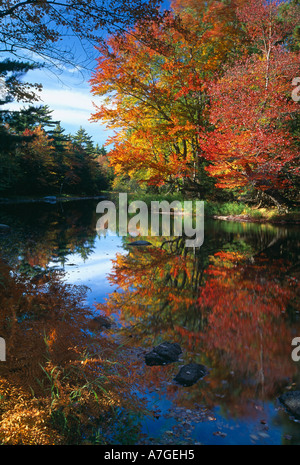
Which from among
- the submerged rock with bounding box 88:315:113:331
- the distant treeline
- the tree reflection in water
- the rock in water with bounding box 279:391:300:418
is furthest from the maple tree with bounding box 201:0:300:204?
the distant treeline

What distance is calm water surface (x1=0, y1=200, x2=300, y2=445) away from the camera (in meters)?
2.65

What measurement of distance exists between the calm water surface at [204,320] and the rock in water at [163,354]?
81mm

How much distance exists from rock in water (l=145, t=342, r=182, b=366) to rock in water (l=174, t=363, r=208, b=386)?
0.87ft

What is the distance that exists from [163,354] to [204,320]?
4.47ft

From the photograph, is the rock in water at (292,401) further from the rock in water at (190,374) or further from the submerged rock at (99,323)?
the submerged rock at (99,323)

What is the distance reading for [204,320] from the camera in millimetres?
4730

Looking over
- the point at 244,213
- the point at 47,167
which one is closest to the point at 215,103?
the point at 244,213

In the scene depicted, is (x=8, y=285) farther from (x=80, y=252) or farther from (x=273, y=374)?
(x=80, y=252)

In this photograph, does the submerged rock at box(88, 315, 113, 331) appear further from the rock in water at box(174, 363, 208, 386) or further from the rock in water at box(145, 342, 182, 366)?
the rock in water at box(174, 363, 208, 386)

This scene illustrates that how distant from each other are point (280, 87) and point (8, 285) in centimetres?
1456

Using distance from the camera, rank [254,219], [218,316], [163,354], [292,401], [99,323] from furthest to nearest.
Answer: [254,219]
[218,316]
[99,323]
[163,354]
[292,401]

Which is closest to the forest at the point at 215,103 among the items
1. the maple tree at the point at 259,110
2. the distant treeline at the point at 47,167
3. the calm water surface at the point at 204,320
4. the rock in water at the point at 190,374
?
the maple tree at the point at 259,110

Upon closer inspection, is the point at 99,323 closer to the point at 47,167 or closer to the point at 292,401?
the point at 292,401
